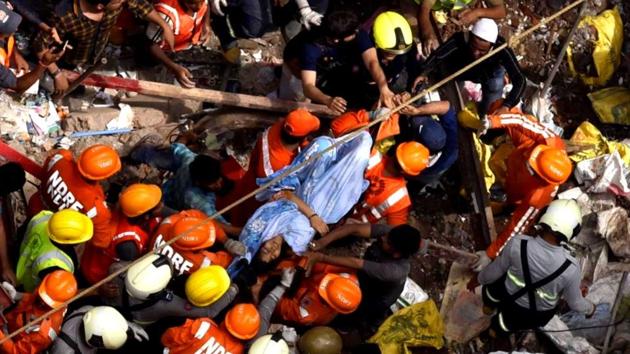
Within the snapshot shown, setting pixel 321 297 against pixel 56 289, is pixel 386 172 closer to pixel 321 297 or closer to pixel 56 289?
pixel 321 297

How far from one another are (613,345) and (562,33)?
378 centimetres

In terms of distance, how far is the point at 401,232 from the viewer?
6.32 m

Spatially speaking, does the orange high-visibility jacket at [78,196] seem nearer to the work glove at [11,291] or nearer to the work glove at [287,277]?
the work glove at [11,291]

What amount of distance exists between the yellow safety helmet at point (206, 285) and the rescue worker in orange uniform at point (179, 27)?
2528mm

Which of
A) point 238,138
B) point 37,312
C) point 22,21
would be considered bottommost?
point 238,138

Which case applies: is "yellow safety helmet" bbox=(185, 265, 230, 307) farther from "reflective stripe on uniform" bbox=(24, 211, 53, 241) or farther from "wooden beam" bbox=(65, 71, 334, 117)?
"wooden beam" bbox=(65, 71, 334, 117)

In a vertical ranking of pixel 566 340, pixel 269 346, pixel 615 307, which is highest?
pixel 269 346

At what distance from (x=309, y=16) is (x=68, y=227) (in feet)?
10.2

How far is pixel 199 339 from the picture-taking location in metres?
5.75

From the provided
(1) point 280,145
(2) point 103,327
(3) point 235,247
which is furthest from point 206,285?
(1) point 280,145

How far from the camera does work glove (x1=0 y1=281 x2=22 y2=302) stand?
6.04 m

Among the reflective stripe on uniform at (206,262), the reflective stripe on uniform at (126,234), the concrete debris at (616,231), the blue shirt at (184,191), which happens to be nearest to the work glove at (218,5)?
the blue shirt at (184,191)

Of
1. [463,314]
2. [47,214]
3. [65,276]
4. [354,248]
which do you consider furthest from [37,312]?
[463,314]

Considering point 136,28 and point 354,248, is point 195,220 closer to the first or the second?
point 354,248
